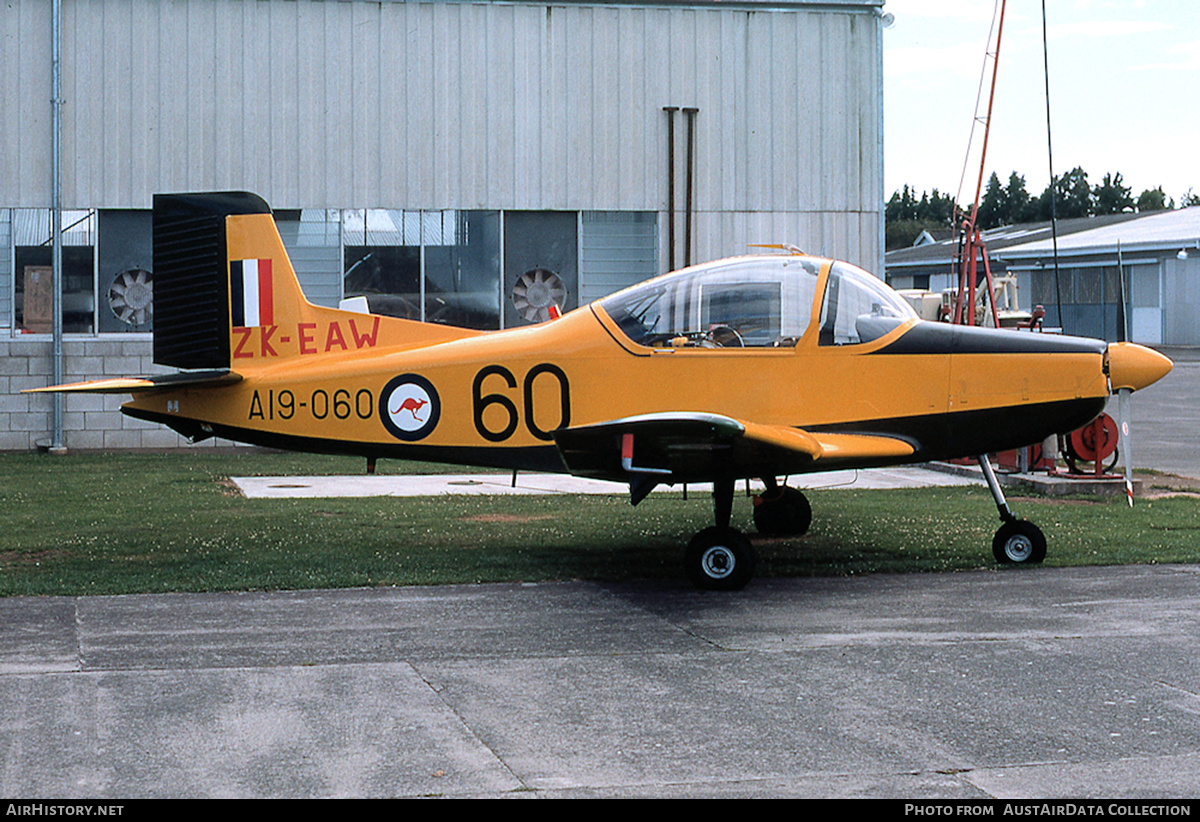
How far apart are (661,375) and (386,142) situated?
1145 centimetres

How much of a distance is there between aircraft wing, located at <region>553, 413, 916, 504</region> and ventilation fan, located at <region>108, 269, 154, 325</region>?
12873mm

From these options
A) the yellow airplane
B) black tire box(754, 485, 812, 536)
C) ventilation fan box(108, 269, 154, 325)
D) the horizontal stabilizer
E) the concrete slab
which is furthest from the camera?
ventilation fan box(108, 269, 154, 325)

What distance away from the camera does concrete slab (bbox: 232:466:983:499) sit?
14.4m

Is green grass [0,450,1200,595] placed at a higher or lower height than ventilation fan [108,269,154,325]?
lower

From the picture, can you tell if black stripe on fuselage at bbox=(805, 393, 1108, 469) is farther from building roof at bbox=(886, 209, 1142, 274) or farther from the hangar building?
building roof at bbox=(886, 209, 1142, 274)

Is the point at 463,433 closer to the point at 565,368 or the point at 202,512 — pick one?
the point at 565,368

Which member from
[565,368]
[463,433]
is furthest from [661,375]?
[463,433]

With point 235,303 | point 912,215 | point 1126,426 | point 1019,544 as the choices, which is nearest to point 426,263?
point 235,303

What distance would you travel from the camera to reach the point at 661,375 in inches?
372

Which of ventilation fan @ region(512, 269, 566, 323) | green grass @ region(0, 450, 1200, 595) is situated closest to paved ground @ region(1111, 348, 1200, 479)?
green grass @ region(0, 450, 1200, 595)

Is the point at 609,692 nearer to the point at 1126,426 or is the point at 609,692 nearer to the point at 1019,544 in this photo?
the point at 1019,544

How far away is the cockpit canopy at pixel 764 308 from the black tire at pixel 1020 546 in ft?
5.98

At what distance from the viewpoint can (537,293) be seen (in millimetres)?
20109

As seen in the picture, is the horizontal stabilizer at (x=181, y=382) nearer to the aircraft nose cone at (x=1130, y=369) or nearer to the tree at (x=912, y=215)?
the aircraft nose cone at (x=1130, y=369)
